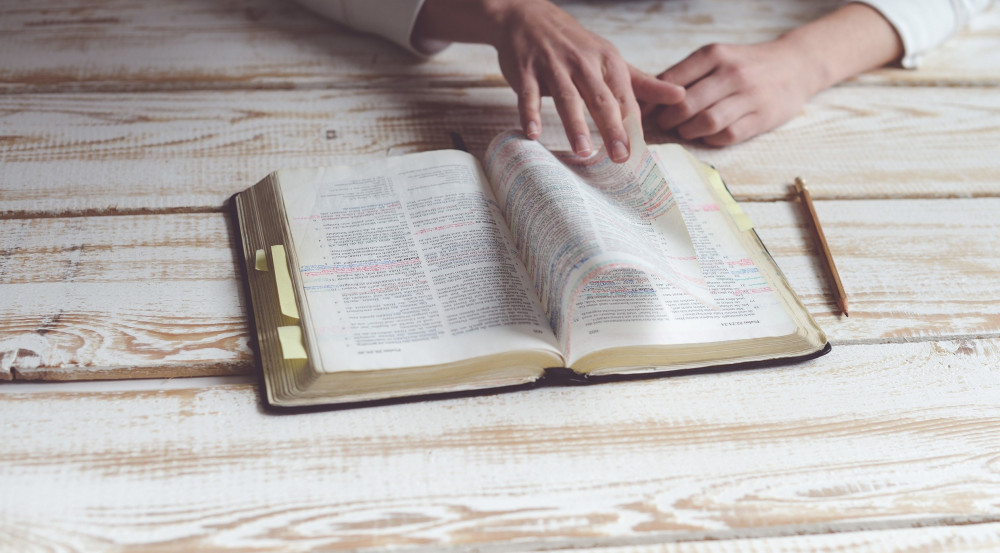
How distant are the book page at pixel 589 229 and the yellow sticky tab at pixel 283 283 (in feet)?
0.64

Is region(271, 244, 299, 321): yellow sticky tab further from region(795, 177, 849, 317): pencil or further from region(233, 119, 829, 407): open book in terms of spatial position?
region(795, 177, 849, 317): pencil

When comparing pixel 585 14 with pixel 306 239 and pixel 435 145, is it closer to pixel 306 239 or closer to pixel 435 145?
pixel 435 145

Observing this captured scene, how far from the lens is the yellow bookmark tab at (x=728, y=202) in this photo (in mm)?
768

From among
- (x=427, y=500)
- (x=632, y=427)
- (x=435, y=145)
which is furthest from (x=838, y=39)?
(x=427, y=500)

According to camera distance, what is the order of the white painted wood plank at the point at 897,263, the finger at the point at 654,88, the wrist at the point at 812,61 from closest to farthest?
the white painted wood plank at the point at 897,263, the finger at the point at 654,88, the wrist at the point at 812,61

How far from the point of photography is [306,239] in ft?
2.20

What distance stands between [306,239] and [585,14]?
60cm

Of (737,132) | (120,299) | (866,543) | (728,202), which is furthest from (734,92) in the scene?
(120,299)

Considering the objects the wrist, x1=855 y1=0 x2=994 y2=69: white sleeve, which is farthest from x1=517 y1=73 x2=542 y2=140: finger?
x1=855 y1=0 x2=994 y2=69: white sleeve

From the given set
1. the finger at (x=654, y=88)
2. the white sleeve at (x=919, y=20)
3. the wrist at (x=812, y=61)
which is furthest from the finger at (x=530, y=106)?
the white sleeve at (x=919, y=20)

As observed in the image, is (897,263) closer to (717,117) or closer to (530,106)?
(717,117)

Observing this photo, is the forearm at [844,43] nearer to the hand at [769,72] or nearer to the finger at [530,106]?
the hand at [769,72]

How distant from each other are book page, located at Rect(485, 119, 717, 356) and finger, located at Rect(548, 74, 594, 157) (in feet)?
0.08

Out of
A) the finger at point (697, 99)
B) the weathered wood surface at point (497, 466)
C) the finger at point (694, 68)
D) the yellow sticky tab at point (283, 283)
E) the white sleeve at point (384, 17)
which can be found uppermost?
the white sleeve at point (384, 17)
